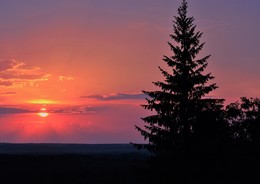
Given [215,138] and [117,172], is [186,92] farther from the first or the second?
[117,172]

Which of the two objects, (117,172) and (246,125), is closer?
(246,125)

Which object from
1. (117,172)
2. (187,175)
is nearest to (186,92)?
(187,175)

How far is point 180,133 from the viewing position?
111 ft

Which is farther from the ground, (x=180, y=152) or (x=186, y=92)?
(x=186, y=92)

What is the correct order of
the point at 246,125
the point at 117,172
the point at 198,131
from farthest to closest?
the point at 117,172 < the point at 246,125 < the point at 198,131

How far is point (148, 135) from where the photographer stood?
34594 millimetres

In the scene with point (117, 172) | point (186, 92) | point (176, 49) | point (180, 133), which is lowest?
point (117, 172)

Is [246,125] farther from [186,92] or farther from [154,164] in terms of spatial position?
[154,164]

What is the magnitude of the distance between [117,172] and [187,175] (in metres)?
78.9

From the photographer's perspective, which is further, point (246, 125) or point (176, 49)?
point (246, 125)

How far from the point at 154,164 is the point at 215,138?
5.19m

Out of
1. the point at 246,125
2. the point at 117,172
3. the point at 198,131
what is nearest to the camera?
the point at 198,131

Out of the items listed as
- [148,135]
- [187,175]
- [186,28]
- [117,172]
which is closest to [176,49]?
[186,28]

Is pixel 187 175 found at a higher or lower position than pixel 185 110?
lower
